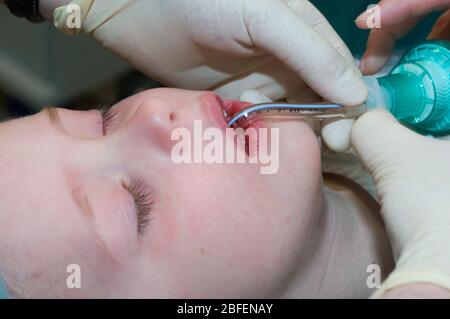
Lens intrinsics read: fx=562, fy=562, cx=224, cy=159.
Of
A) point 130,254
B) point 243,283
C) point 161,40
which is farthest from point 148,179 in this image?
point 161,40

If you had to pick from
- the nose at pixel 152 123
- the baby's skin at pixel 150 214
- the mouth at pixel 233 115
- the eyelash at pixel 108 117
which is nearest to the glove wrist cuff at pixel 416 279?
the baby's skin at pixel 150 214

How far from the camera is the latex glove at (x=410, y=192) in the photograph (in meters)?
0.80

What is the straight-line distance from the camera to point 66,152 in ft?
3.05

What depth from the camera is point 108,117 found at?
104 cm

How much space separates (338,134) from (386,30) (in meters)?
0.37

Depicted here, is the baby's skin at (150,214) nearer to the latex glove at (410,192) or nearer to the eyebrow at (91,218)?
the eyebrow at (91,218)

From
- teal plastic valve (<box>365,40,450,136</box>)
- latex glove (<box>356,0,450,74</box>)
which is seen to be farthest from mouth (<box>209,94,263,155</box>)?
latex glove (<box>356,0,450,74</box>)

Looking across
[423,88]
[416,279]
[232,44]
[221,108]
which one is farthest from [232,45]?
[416,279]

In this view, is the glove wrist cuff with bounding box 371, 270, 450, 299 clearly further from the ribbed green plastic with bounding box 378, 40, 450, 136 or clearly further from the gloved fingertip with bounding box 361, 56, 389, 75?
the gloved fingertip with bounding box 361, 56, 389, 75

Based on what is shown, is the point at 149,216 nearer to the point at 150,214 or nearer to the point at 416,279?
the point at 150,214

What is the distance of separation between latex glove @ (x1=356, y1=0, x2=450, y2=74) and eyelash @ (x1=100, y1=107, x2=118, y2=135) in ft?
1.77

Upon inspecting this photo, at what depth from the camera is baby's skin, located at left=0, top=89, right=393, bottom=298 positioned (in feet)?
2.91
